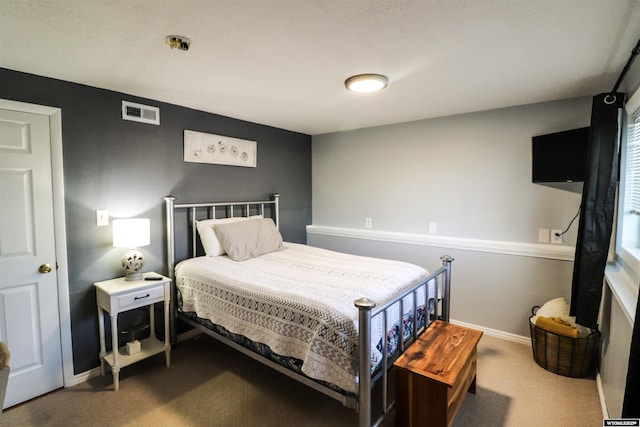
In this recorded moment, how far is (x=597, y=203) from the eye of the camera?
6.73 feet

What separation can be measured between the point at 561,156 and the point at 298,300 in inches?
101

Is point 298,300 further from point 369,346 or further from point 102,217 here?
point 102,217

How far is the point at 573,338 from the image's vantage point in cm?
228

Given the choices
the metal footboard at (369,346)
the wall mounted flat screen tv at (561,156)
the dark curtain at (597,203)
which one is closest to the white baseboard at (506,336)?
the dark curtain at (597,203)

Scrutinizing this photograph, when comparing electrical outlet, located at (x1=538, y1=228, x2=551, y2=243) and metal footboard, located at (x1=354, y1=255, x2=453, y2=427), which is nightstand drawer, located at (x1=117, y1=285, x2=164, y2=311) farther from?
electrical outlet, located at (x1=538, y1=228, x2=551, y2=243)

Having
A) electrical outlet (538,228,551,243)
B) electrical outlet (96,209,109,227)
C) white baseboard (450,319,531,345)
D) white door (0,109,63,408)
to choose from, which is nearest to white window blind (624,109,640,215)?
electrical outlet (538,228,551,243)

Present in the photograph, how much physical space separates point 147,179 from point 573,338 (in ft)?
12.2

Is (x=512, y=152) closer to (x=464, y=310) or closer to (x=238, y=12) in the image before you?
(x=464, y=310)

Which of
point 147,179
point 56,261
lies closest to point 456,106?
point 147,179

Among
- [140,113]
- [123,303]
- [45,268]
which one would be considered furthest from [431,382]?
[140,113]

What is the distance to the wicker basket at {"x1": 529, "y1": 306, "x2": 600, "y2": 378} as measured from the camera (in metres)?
2.29

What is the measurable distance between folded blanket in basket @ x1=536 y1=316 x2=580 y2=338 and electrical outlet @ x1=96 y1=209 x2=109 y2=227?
364 cm

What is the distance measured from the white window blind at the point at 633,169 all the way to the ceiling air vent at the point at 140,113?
3632 millimetres

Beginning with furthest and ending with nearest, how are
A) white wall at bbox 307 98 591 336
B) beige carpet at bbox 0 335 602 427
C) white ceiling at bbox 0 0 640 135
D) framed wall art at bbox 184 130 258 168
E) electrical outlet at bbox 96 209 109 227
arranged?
framed wall art at bbox 184 130 258 168 < white wall at bbox 307 98 591 336 < electrical outlet at bbox 96 209 109 227 < beige carpet at bbox 0 335 602 427 < white ceiling at bbox 0 0 640 135
